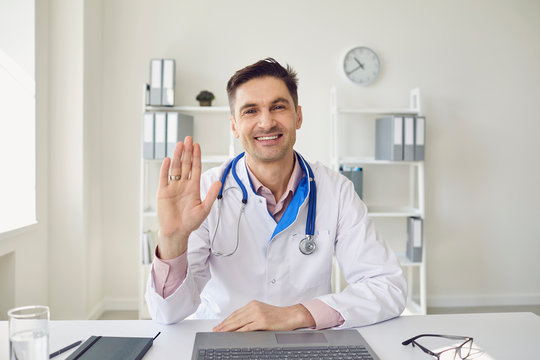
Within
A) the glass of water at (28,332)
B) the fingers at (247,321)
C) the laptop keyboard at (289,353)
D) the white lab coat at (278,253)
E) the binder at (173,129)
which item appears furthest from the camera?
the binder at (173,129)

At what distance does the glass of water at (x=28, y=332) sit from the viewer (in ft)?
2.25

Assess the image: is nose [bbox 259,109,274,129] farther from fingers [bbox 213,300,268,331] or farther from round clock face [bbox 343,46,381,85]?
round clock face [bbox 343,46,381,85]

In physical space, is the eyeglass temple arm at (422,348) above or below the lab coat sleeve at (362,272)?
below

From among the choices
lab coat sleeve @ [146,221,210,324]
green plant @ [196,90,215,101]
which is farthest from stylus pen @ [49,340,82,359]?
green plant @ [196,90,215,101]

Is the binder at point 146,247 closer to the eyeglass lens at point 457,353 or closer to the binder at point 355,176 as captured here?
the binder at point 355,176

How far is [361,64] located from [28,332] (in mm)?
3154

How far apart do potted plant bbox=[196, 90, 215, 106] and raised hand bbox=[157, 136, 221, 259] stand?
215cm

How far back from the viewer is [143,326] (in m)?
1.09

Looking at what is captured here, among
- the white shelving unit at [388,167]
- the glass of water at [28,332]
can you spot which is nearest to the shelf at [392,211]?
the white shelving unit at [388,167]

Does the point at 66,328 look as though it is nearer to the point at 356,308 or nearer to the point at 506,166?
the point at 356,308

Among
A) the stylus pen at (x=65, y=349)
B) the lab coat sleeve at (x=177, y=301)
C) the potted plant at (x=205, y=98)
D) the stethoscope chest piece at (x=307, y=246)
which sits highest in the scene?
the potted plant at (x=205, y=98)

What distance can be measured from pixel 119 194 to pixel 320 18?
207 cm

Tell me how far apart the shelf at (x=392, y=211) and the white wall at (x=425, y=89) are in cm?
28

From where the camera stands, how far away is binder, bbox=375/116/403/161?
10.2 feet
